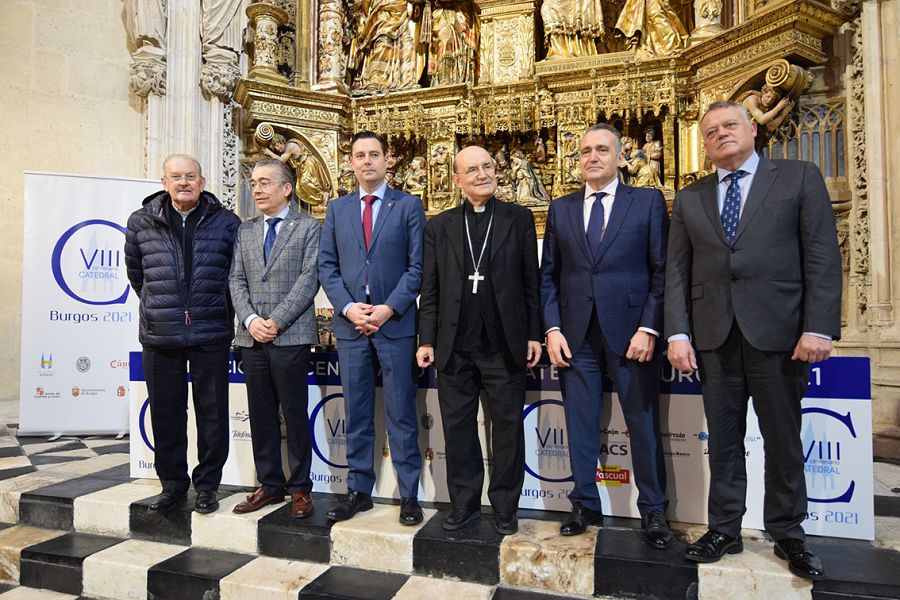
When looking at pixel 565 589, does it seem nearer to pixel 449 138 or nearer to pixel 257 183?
pixel 257 183

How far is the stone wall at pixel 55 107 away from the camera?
6.04m

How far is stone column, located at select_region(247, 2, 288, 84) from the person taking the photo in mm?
6480

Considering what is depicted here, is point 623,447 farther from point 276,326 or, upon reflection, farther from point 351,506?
point 276,326

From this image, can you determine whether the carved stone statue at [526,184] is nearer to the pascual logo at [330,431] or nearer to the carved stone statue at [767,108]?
the carved stone statue at [767,108]

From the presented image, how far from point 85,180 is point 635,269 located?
14.5 feet

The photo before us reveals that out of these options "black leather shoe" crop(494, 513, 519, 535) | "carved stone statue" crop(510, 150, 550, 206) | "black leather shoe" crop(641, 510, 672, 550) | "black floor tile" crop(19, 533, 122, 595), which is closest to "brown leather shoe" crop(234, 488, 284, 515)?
"black floor tile" crop(19, 533, 122, 595)

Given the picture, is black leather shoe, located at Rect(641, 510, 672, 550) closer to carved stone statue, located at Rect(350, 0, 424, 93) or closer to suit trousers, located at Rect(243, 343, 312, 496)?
suit trousers, located at Rect(243, 343, 312, 496)

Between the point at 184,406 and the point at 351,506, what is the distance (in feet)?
3.15

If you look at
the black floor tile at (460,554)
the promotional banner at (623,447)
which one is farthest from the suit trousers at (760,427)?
the black floor tile at (460,554)

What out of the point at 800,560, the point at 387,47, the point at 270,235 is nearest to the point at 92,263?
the point at 270,235

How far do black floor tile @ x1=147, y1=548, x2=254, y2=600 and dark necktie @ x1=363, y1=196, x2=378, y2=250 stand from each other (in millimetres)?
1484

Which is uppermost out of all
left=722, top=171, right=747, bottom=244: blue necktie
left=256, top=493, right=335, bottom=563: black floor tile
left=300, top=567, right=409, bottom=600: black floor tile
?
left=722, top=171, right=747, bottom=244: blue necktie

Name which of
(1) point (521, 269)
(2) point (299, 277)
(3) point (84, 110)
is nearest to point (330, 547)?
(2) point (299, 277)

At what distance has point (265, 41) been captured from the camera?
6535mm
